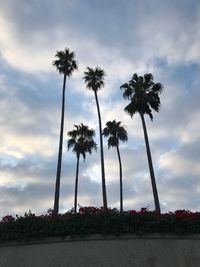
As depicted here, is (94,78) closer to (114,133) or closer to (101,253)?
(114,133)

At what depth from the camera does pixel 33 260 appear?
15.9 m

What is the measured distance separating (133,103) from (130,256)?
2462 cm

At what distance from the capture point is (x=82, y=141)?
58500mm

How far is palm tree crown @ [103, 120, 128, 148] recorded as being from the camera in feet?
189

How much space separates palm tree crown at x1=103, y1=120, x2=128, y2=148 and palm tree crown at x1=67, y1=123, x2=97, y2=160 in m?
2.39

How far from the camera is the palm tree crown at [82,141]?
189ft

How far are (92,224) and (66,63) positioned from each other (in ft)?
97.8

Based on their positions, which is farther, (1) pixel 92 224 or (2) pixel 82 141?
(2) pixel 82 141

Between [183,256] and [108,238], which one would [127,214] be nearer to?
[108,238]

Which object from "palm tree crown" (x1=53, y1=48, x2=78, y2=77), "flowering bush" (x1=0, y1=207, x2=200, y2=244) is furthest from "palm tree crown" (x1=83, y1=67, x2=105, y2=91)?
"flowering bush" (x1=0, y1=207, x2=200, y2=244)

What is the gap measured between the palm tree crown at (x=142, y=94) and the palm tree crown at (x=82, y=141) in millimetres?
18706

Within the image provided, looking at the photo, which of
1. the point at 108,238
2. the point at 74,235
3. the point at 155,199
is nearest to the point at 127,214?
the point at 108,238

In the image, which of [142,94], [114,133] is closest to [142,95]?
[142,94]

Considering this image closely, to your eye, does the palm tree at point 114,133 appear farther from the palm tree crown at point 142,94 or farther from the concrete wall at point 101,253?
the concrete wall at point 101,253
